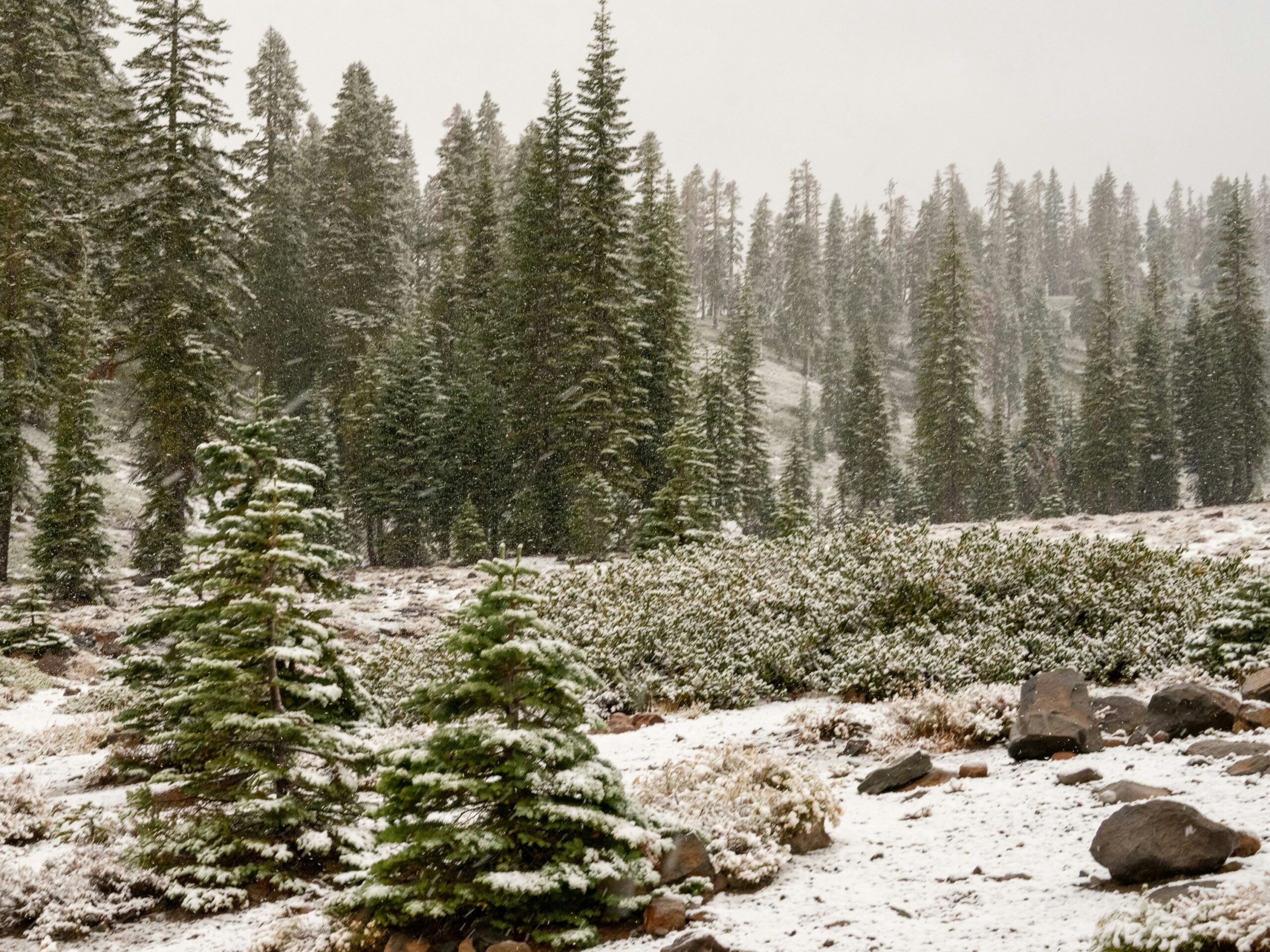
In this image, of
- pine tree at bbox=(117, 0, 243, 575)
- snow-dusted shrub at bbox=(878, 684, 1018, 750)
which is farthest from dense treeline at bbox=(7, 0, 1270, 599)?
snow-dusted shrub at bbox=(878, 684, 1018, 750)

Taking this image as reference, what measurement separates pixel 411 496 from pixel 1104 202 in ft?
411

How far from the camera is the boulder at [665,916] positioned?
5590 millimetres

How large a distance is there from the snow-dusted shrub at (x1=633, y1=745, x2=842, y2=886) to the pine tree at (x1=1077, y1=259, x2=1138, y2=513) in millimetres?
55135

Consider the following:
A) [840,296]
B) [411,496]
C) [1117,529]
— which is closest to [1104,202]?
[840,296]

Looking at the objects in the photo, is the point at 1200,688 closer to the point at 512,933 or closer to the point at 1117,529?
the point at 512,933

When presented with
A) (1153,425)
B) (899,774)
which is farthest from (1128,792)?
(1153,425)

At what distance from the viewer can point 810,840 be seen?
22.2 feet

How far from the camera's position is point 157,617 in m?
8.12

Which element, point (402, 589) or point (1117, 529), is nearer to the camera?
point (402, 589)

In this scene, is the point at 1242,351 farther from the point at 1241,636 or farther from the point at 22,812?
the point at 22,812

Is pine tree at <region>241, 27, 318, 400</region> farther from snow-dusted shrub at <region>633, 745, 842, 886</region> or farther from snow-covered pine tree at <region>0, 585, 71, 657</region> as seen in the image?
snow-dusted shrub at <region>633, 745, 842, 886</region>

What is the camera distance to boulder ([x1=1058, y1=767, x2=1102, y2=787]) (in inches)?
279

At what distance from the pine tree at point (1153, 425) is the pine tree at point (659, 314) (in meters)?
35.6

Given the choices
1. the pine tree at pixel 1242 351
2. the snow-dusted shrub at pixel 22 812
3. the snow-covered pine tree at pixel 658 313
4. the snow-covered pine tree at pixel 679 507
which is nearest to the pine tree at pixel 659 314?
the snow-covered pine tree at pixel 658 313
